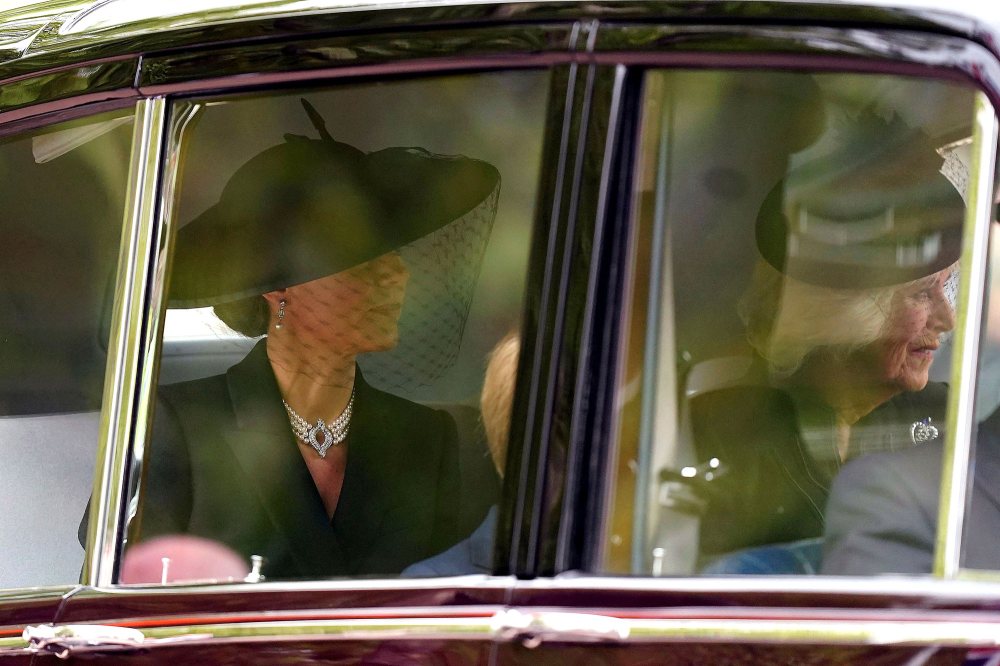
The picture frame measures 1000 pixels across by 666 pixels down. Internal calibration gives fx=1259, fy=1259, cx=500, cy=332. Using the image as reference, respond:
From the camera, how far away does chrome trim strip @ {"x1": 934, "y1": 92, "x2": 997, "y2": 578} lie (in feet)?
5.03

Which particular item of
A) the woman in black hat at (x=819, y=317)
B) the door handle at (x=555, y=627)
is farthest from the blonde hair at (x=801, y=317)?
the door handle at (x=555, y=627)

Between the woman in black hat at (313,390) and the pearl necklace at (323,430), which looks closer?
the woman in black hat at (313,390)

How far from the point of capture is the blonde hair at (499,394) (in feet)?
5.55

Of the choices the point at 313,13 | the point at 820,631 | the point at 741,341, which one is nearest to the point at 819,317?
the point at 741,341

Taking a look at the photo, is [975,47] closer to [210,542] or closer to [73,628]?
[210,542]

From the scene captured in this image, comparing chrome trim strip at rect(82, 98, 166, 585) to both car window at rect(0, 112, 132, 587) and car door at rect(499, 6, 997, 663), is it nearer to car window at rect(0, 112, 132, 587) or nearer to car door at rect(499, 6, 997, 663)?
car window at rect(0, 112, 132, 587)

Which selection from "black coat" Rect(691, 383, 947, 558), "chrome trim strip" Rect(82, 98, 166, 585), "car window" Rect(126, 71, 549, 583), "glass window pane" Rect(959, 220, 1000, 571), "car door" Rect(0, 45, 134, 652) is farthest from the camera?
"car door" Rect(0, 45, 134, 652)

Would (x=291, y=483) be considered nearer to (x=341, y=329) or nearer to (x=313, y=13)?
(x=341, y=329)

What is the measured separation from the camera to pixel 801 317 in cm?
172

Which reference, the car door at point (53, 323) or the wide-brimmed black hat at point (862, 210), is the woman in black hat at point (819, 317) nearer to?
the wide-brimmed black hat at point (862, 210)

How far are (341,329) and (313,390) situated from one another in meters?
0.11

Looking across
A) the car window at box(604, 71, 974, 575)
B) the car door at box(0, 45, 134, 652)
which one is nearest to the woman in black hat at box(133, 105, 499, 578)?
the car door at box(0, 45, 134, 652)

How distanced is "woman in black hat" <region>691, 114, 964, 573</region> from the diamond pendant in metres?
0.63

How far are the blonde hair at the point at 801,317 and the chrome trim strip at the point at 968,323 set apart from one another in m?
0.20
